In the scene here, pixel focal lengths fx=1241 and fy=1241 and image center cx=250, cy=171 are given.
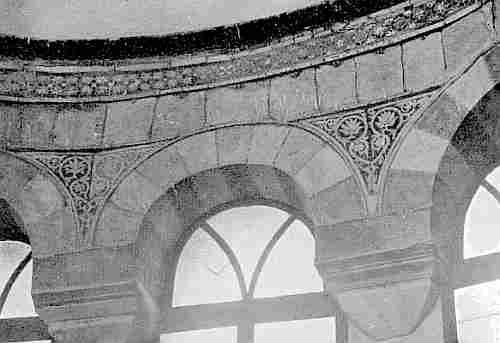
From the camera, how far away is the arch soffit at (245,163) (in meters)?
6.64

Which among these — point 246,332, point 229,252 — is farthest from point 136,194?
point 246,332

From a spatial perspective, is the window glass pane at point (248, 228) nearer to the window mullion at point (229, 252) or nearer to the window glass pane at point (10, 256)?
the window mullion at point (229, 252)

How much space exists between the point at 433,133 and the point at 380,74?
1.76 feet

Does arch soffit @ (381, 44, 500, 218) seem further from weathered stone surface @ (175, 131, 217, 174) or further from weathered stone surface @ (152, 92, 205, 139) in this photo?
weathered stone surface @ (152, 92, 205, 139)

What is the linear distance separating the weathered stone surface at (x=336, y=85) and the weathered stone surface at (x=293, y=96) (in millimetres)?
54

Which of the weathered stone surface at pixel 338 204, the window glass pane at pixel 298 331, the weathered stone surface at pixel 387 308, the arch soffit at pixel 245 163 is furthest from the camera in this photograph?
the window glass pane at pixel 298 331

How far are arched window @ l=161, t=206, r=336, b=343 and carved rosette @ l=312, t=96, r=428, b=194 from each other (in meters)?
0.65

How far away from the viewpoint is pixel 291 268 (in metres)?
7.04

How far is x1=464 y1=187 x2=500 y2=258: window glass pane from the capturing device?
657 centimetres

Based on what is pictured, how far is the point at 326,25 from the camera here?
715 centimetres

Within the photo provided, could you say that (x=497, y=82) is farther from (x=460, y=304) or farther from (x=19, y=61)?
(x=19, y=61)

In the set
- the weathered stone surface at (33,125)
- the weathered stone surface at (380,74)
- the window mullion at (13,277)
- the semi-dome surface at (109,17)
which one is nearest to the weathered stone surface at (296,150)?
the weathered stone surface at (380,74)

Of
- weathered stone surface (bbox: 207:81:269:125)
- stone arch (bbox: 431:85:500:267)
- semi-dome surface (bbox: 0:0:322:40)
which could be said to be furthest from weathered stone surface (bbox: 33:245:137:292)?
stone arch (bbox: 431:85:500:267)

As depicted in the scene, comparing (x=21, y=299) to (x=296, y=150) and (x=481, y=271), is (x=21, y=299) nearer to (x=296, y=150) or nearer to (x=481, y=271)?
(x=296, y=150)
